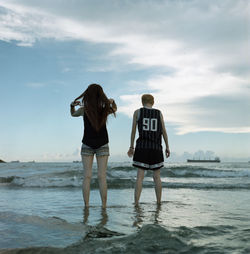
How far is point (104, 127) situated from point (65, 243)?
2.33m

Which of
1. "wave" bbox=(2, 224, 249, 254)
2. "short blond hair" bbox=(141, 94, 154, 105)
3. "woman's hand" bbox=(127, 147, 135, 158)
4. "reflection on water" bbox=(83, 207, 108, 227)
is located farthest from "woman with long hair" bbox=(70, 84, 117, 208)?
"wave" bbox=(2, 224, 249, 254)

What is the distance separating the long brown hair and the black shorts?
916 mm

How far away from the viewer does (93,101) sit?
4723 mm

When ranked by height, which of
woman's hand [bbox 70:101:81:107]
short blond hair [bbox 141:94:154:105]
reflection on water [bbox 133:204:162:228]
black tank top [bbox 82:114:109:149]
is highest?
short blond hair [bbox 141:94:154:105]

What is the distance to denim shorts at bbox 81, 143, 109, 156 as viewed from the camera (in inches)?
183

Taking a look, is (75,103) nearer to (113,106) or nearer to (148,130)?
(113,106)

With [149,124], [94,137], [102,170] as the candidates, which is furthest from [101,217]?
[149,124]

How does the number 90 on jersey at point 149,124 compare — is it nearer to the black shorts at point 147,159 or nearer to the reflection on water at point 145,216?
the black shorts at point 147,159

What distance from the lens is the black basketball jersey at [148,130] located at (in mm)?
5105

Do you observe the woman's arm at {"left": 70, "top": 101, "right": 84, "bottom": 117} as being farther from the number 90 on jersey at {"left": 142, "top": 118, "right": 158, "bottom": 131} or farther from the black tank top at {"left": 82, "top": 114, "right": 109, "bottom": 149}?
the number 90 on jersey at {"left": 142, "top": 118, "right": 158, "bottom": 131}

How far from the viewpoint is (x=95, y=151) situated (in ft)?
15.4

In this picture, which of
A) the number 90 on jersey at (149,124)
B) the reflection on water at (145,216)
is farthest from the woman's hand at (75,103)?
the reflection on water at (145,216)

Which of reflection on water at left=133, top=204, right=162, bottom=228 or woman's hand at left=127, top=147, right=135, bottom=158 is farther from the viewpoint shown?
woman's hand at left=127, top=147, right=135, bottom=158

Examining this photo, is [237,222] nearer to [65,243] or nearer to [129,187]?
[65,243]
